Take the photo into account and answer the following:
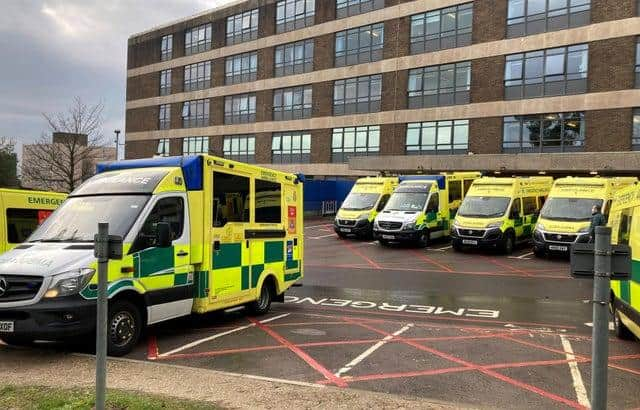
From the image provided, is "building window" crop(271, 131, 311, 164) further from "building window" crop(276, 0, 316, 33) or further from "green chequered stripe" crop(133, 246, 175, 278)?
"green chequered stripe" crop(133, 246, 175, 278)

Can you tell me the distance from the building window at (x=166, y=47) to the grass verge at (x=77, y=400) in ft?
171

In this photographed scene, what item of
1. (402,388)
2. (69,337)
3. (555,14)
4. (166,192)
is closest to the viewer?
(402,388)

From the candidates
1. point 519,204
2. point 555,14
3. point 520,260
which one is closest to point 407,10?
point 555,14

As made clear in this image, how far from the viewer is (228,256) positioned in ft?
29.3

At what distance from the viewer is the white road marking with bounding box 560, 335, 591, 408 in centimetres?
578

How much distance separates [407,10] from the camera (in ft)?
119

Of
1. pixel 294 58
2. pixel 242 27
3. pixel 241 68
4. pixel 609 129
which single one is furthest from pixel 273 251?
pixel 242 27

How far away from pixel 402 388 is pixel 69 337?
12.4ft

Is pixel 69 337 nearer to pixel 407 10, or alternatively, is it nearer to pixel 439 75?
pixel 439 75

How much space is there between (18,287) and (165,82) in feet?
166

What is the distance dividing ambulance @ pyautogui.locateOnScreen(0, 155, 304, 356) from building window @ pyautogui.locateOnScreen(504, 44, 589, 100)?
24.4 m

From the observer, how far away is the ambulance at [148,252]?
661 cm

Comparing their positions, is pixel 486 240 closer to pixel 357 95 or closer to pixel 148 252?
pixel 148 252

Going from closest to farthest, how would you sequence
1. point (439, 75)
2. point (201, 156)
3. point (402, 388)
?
point (402, 388), point (201, 156), point (439, 75)
